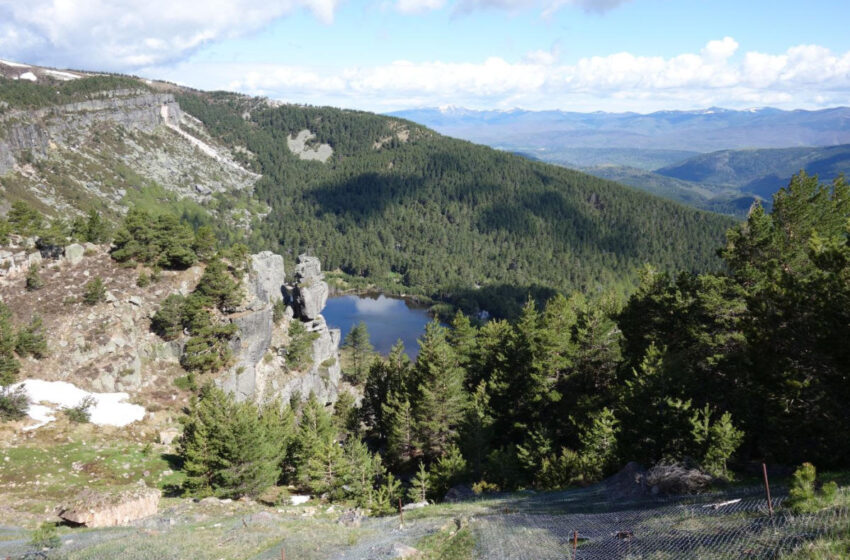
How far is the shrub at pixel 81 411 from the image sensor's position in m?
39.3

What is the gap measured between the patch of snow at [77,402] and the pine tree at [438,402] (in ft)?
85.5

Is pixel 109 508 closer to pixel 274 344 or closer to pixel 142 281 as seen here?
pixel 142 281

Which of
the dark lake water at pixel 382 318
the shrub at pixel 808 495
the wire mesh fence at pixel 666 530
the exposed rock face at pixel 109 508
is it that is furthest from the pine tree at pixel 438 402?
the dark lake water at pixel 382 318

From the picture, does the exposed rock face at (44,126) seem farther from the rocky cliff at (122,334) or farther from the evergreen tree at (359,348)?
the evergreen tree at (359,348)

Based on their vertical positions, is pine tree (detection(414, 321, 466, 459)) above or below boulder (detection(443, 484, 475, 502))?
above

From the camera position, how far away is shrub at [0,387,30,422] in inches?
1442

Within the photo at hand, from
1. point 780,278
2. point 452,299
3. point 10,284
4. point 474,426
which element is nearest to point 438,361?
point 474,426

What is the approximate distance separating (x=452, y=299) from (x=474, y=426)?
131841mm

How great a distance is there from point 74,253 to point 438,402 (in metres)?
47.6

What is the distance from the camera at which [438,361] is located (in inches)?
1587

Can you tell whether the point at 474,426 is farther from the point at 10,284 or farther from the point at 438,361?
the point at 10,284

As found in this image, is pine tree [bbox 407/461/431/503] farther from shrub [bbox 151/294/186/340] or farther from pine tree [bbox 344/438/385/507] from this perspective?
shrub [bbox 151/294/186/340]

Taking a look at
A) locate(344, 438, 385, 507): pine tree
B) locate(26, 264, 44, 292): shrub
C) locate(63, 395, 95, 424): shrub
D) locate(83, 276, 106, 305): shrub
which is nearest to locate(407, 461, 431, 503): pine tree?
locate(344, 438, 385, 507): pine tree

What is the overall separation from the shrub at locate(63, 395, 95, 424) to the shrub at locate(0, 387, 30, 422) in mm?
2879
